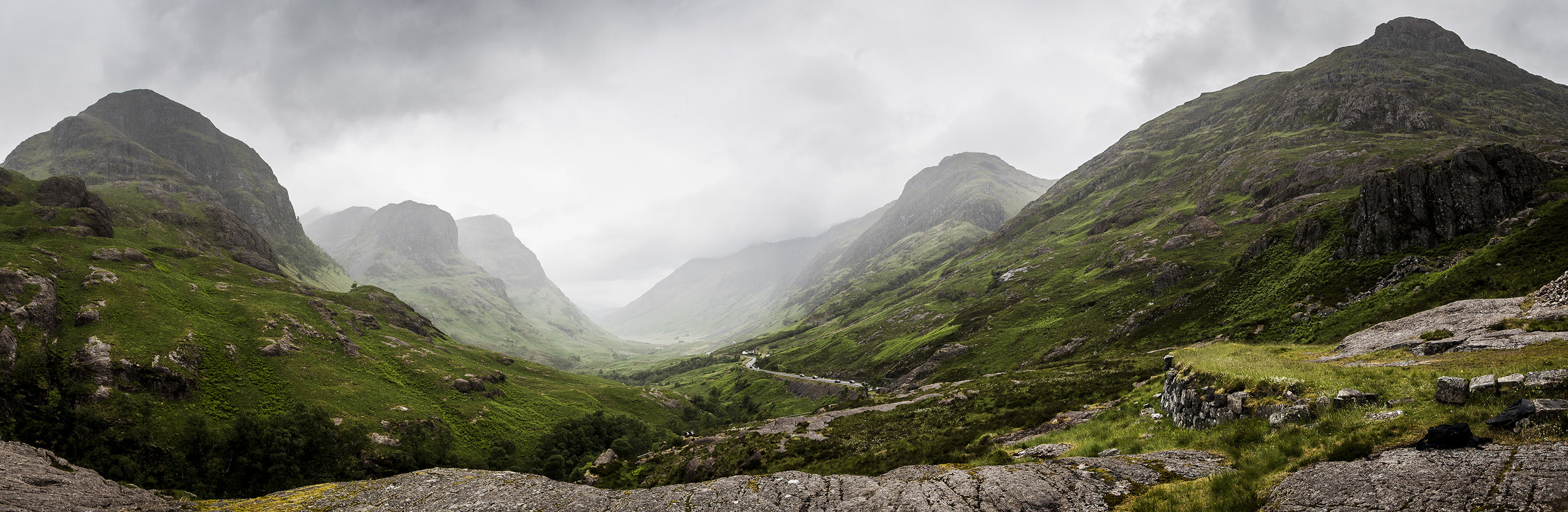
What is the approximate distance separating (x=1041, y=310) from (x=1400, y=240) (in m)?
73.4

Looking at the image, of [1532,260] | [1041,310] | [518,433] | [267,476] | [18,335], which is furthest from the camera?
[1041,310]

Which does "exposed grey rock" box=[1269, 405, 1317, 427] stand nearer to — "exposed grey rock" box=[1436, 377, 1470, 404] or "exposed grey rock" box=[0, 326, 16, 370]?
"exposed grey rock" box=[1436, 377, 1470, 404]

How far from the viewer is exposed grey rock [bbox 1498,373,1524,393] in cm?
1376

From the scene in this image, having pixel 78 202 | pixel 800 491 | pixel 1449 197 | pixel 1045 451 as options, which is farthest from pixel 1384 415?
pixel 78 202

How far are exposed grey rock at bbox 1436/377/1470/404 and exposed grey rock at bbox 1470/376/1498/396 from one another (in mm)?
125

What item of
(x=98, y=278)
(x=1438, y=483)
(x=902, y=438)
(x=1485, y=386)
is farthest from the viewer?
(x=98, y=278)

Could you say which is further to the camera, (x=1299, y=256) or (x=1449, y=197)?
(x=1299, y=256)

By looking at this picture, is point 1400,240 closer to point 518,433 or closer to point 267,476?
point 518,433

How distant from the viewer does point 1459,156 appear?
6731 centimetres

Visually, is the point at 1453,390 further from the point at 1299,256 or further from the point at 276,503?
the point at 1299,256

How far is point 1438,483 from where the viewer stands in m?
11.0

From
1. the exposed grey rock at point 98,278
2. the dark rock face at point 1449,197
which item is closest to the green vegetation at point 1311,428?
the dark rock face at point 1449,197

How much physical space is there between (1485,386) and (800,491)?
23205 mm

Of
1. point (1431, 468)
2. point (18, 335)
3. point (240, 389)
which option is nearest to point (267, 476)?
point (240, 389)
